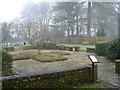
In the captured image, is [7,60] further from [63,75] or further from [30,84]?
[63,75]

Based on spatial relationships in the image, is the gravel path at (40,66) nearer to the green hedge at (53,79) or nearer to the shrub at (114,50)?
the shrub at (114,50)

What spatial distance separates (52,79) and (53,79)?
19 millimetres

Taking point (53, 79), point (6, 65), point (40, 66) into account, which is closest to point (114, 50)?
point (40, 66)

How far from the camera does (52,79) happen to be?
81.0 inches

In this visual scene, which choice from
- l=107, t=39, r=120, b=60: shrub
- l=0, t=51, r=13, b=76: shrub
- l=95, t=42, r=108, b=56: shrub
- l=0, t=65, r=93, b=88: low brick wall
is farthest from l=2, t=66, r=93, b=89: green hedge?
l=95, t=42, r=108, b=56: shrub

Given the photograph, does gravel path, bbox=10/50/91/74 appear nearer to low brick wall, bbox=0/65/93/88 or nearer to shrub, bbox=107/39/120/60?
shrub, bbox=107/39/120/60

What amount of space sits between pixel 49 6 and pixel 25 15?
7.35 feet

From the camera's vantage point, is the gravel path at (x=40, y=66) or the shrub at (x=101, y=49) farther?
the shrub at (x=101, y=49)

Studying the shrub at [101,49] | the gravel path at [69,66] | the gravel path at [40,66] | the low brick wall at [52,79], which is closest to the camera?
the low brick wall at [52,79]

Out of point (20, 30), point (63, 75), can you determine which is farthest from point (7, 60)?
point (20, 30)

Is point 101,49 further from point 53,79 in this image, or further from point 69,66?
point 53,79

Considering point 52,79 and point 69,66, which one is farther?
point 69,66

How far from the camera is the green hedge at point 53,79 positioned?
1820mm

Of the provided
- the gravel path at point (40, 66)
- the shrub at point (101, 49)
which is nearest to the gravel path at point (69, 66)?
the gravel path at point (40, 66)
